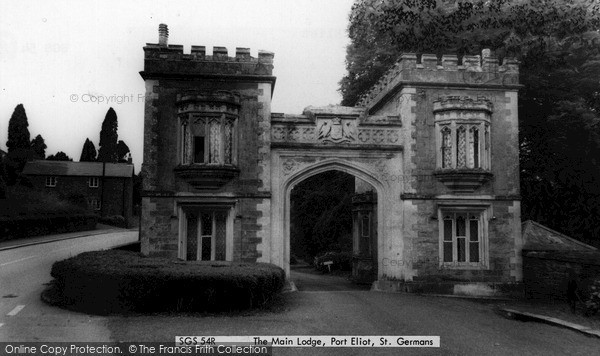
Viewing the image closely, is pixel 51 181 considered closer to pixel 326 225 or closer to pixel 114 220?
pixel 114 220

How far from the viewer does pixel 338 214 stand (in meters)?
29.0

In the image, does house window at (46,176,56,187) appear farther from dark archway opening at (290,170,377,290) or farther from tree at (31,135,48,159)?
dark archway opening at (290,170,377,290)

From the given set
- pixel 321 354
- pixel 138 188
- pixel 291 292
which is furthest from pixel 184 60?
pixel 138 188

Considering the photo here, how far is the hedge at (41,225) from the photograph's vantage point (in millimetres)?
27906

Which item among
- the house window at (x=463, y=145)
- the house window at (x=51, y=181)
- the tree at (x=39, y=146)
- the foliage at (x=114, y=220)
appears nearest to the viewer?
the house window at (x=463, y=145)

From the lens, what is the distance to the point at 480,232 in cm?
1634

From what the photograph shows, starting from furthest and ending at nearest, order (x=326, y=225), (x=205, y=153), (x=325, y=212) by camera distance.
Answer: (x=325, y=212) < (x=326, y=225) < (x=205, y=153)

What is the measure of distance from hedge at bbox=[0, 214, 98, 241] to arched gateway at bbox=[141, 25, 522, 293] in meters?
16.9

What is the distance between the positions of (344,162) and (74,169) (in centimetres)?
4931

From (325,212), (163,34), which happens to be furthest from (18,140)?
(163,34)

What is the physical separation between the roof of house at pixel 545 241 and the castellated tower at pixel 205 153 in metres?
8.78

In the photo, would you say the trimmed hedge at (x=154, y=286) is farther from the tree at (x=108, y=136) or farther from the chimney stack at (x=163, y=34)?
the tree at (x=108, y=136)

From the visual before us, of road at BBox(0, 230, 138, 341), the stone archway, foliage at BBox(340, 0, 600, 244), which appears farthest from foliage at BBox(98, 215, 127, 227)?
the stone archway

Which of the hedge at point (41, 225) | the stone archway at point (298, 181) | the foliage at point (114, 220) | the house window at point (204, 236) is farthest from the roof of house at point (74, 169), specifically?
the stone archway at point (298, 181)
